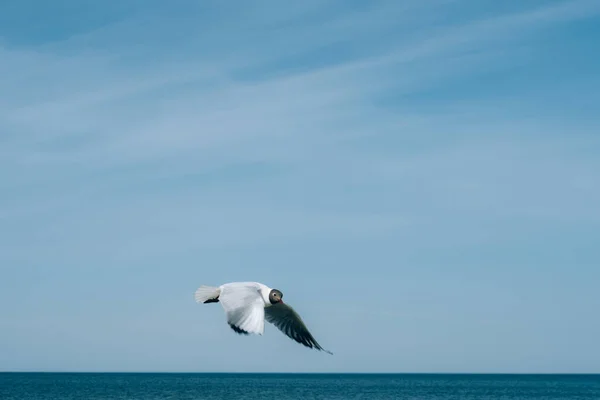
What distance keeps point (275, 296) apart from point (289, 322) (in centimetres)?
225

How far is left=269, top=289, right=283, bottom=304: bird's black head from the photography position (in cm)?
1220

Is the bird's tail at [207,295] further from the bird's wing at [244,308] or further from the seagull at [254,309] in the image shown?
the bird's wing at [244,308]

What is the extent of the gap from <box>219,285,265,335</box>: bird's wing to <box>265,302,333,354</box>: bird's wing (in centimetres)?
201

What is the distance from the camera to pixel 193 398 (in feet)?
296

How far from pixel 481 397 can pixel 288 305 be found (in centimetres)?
9299

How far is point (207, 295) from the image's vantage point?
12.7 m

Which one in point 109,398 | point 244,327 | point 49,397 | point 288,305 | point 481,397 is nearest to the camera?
point 244,327

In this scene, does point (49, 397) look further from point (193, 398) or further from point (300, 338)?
point (300, 338)

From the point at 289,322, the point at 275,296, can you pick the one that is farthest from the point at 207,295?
the point at 289,322

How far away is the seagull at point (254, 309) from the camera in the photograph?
36.9ft

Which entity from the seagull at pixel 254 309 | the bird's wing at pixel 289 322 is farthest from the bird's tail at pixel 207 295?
the bird's wing at pixel 289 322

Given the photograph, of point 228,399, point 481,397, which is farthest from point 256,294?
point 481,397

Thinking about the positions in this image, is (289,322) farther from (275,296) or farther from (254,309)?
(254,309)

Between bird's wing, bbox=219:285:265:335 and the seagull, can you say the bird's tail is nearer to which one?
the seagull
